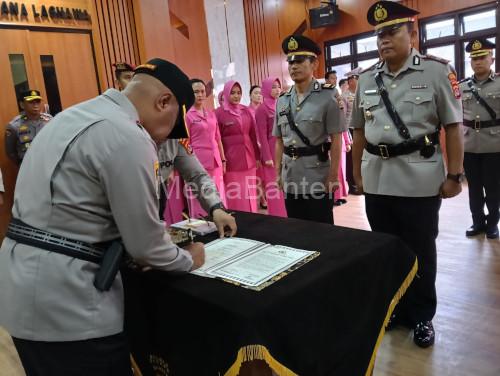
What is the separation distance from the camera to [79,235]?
3.48 feet

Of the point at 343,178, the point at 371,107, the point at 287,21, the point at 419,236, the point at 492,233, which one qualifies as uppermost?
the point at 287,21

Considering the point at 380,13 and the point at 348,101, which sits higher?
the point at 380,13

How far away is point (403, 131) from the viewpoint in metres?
2.05

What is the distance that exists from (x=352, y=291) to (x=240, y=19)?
723cm

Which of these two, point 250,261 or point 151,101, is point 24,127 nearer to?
point 151,101

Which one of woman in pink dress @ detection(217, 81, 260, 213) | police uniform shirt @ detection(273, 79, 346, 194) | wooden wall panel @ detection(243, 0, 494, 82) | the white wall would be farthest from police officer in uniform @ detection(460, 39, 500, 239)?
wooden wall panel @ detection(243, 0, 494, 82)

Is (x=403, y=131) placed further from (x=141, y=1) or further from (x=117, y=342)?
(x=141, y=1)

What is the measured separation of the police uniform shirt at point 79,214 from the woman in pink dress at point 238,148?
11.4 ft

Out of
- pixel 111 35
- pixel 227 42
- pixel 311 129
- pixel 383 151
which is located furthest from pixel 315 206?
pixel 227 42

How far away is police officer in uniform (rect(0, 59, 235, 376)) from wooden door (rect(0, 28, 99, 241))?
12.4 ft

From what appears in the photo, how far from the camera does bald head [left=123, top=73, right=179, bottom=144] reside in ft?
3.80

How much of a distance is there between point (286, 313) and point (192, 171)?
100 centimetres

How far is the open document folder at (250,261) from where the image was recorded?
1.18 m

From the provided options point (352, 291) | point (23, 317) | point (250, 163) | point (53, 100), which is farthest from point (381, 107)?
point (53, 100)
